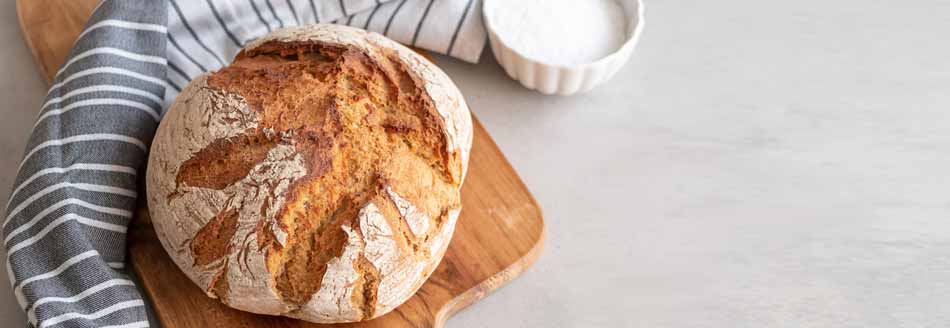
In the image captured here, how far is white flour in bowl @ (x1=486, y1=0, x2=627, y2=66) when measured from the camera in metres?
2.14

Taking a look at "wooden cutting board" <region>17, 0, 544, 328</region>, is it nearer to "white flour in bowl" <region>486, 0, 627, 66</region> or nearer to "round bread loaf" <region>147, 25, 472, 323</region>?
"round bread loaf" <region>147, 25, 472, 323</region>

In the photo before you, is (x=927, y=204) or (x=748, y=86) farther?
(x=748, y=86)

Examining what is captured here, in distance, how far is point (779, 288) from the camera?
6.70 ft

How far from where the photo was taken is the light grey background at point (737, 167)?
202 cm

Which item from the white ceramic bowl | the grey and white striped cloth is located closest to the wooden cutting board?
the grey and white striped cloth

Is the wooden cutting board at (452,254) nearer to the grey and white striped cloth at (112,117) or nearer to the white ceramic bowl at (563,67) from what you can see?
the grey and white striped cloth at (112,117)

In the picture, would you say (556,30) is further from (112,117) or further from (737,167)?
(112,117)

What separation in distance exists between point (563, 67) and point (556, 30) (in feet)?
0.33

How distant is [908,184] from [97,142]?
72.2 inches

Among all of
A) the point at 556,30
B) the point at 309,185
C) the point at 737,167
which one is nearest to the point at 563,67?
the point at 556,30

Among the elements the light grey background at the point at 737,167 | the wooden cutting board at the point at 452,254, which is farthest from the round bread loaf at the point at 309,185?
the light grey background at the point at 737,167

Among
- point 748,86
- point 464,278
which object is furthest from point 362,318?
point 748,86

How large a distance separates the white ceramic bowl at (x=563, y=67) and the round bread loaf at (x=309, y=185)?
37 centimetres

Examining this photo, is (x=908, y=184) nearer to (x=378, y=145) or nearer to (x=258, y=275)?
(x=378, y=145)
